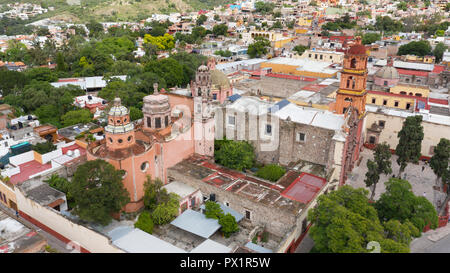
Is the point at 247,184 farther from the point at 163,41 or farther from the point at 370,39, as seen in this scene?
the point at 163,41

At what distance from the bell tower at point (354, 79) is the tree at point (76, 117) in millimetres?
31362

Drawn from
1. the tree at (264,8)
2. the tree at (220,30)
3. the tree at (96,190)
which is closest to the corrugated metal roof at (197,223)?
the tree at (96,190)

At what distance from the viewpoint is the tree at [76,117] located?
1770 inches

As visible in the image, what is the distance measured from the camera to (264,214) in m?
25.8

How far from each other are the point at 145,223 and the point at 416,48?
73377mm

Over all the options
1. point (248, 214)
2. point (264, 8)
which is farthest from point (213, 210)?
point (264, 8)

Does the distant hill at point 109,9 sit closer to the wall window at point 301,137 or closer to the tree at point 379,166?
the wall window at point 301,137

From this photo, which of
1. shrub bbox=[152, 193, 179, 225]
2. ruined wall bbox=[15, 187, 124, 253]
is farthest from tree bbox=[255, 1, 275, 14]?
ruined wall bbox=[15, 187, 124, 253]

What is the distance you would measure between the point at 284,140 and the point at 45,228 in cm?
2129

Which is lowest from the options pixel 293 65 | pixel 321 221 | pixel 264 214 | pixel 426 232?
pixel 426 232

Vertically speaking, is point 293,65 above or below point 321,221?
above

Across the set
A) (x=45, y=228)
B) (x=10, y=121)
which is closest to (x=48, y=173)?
(x=45, y=228)

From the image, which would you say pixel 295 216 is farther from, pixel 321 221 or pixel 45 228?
pixel 45 228

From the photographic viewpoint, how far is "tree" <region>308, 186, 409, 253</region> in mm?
18594
